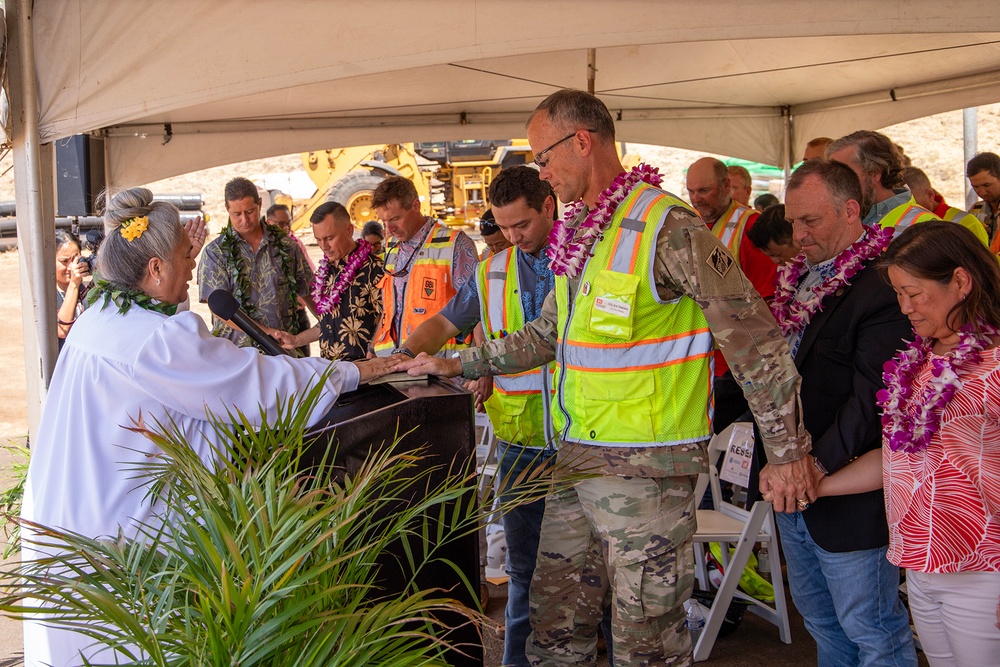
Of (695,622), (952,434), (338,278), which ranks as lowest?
(695,622)

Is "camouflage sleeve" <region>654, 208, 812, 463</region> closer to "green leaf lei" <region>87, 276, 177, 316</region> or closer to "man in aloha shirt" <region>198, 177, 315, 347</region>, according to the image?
"green leaf lei" <region>87, 276, 177, 316</region>

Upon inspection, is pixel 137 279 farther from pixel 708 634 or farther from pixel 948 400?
pixel 708 634

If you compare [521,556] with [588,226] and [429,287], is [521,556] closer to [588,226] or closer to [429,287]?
[588,226]

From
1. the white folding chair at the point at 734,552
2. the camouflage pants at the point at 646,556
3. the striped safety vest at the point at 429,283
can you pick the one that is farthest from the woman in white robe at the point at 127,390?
the striped safety vest at the point at 429,283

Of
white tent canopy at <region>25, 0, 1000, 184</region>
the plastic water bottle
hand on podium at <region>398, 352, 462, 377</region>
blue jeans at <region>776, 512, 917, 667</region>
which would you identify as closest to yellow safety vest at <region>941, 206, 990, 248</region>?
white tent canopy at <region>25, 0, 1000, 184</region>

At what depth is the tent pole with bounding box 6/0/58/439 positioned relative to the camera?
367 cm

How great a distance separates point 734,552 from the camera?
12.9 feet

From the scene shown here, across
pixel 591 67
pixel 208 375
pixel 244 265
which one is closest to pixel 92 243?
pixel 244 265

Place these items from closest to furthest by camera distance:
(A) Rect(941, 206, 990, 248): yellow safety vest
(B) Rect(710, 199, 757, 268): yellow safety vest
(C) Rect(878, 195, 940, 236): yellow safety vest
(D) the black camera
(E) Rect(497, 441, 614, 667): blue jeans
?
(C) Rect(878, 195, 940, 236): yellow safety vest < (E) Rect(497, 441, 614, 667): blue jeans < (A) Rect(941, 206, 990, 248): yellow safety vest < (D) the black camera < (B) Rect(710, 199, 757, 268): yellow safety vest

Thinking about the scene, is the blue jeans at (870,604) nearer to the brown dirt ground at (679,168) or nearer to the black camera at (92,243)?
the black camera at (92,243)

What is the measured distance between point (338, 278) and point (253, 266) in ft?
2.28

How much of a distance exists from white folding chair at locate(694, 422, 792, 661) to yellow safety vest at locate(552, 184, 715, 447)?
3.50 feet

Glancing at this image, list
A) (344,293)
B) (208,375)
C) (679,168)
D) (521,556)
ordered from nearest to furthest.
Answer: (208,375) → (521,556) → (344,293) → (679,168)

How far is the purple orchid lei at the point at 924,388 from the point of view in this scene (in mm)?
2254
